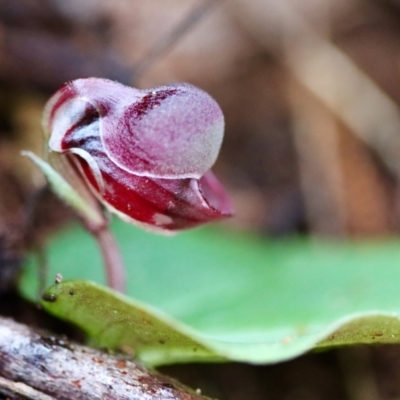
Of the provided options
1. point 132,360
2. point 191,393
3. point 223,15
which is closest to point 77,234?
point 132,360

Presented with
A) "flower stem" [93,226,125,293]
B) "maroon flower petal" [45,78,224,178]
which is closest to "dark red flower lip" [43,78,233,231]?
"maroon flower petal" [45,78,224,178]

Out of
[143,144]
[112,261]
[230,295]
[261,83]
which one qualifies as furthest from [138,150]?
[261,83]

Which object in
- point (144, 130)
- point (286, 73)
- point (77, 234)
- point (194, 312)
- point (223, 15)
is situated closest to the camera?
point (144, 130)

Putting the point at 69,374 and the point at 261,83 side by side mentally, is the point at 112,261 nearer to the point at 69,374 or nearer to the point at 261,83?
the point at 69,374

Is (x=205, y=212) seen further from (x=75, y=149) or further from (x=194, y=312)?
(x=194, y=312)

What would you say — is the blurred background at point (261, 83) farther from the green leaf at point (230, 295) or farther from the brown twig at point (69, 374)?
the brown twig at point (69, 374)

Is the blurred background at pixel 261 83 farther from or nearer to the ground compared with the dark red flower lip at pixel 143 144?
farther from the ground

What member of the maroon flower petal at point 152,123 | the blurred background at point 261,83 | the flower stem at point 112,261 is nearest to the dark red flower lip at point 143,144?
the maroon flower petal at point 152,123
